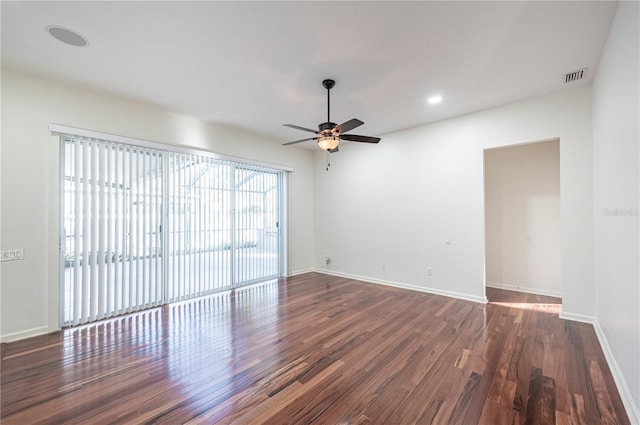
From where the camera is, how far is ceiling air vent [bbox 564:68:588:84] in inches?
124

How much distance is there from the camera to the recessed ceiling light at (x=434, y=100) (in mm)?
3802

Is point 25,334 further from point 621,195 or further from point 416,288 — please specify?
point 621,195

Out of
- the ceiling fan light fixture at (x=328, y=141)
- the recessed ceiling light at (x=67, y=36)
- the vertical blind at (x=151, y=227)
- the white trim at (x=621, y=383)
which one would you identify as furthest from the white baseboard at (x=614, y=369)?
the recessed ceiling light at (x=67, y=36)

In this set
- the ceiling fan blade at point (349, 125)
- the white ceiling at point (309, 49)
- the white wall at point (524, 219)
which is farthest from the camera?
the white wall at point (524, 219)

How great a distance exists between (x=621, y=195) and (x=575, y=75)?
1907mm

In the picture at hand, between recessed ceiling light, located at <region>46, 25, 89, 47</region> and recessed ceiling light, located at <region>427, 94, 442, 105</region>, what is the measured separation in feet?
13.1

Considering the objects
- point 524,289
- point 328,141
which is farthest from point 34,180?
point 524,289

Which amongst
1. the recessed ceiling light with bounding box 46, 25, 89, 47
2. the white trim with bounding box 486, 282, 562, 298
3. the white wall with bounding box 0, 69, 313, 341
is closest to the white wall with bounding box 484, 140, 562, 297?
the white trim with bounding box 486, 282, 562, 298

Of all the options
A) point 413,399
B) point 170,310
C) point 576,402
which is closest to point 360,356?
point 413,399

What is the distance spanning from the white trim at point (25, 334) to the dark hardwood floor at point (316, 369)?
15 centimetres

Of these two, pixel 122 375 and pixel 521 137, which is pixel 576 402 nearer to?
pixel 521 137

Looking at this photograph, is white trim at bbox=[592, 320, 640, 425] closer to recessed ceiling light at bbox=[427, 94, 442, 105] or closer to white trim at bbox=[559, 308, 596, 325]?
white trim at bbox=[559, 308, 596, 325]

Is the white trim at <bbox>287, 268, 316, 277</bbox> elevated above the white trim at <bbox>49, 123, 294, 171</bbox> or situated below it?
below

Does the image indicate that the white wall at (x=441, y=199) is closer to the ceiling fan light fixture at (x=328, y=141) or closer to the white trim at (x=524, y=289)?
the white trim at (x=524, y=289)
